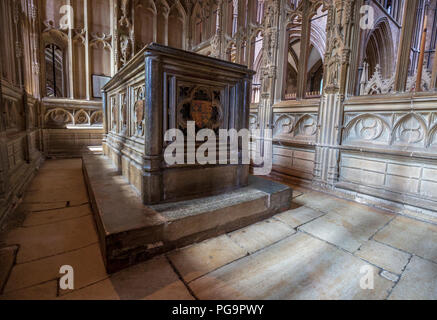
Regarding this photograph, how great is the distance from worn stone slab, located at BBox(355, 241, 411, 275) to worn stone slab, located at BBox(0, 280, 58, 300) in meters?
2.15

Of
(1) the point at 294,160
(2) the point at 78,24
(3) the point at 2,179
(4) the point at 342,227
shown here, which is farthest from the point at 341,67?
(2) the point at 78,24

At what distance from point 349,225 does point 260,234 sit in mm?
1085

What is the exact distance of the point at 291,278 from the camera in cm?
142

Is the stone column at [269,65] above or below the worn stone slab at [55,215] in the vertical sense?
above

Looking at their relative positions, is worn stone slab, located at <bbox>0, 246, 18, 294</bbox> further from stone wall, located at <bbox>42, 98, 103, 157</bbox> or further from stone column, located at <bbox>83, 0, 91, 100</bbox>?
stone column, located at <bbox>83, 0, 91, 100</bbox>

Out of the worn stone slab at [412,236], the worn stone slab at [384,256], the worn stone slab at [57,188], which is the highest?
the worn stone slab at [57,188]

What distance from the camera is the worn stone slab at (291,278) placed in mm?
1283

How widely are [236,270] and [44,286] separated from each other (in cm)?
116

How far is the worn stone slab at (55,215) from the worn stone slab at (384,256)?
2663mm

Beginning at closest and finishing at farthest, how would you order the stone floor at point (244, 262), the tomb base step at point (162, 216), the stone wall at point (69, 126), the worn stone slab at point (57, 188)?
the stone floor at point (244, 262)
the tomb base step at point (162, 216)
the worn stone slab at point (57, 188)
the stone wall at point (69, 126)

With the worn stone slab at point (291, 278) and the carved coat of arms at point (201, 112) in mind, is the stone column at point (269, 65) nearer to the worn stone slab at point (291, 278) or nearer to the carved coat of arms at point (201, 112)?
the carved coat of arms at point (201, 112)

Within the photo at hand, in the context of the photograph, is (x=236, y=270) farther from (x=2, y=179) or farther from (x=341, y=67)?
(x=341, y=67)

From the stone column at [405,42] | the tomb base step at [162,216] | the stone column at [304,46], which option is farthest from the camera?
the stone column at [304,46]

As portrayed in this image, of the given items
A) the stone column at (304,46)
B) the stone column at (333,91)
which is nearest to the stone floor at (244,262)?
the stone column at (333,91)
